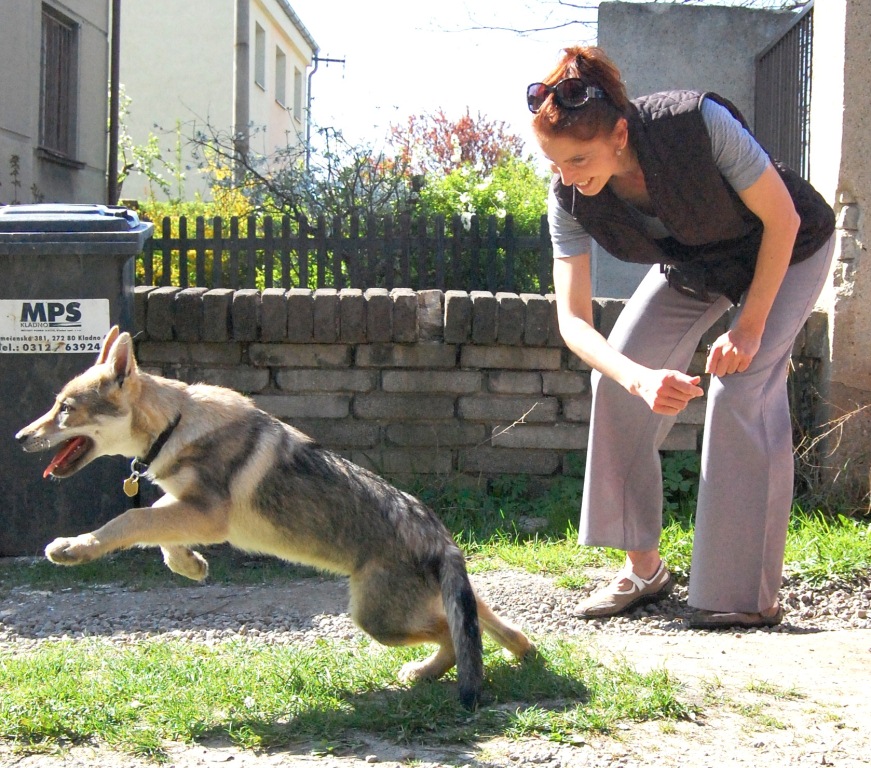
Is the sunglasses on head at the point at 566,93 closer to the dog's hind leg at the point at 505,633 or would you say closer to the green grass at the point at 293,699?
the dog's hind leg at the point at 505,633

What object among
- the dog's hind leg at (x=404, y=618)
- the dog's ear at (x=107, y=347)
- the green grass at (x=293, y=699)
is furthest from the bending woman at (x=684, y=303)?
the dog's ear at (x=107, y=347)

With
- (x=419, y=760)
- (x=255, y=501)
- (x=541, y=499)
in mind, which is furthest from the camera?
(x=541, y=499)

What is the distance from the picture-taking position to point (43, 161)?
11039 millimetres

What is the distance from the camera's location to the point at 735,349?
365 cm

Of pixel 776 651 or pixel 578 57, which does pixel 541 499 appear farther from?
pixel 578 57

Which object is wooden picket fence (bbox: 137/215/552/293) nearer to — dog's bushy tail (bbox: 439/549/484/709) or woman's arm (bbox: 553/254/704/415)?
woman's arm (bbox: 553/254/704/415)

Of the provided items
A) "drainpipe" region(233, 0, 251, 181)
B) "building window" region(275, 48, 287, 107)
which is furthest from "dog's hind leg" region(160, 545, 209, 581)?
"building window" region(275, 48, 287, 107)

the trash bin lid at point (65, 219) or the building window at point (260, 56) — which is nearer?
the trash bin lid at point (65, 219)

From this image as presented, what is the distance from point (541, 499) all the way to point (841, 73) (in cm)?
274

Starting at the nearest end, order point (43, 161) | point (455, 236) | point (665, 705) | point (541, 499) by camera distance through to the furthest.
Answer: point (665, 705), point (541, 499), point (455, 236), point (43, 161)

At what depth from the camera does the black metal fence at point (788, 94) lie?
20.1ft

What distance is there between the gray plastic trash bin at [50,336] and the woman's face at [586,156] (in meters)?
2.52

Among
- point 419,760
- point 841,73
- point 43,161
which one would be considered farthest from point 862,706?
point 43,161

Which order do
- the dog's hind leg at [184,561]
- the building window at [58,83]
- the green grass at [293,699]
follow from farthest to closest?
1. the building window at [58,83]
2. the dog's hind leg at [184,561]
3. the green grass at [293,699]
